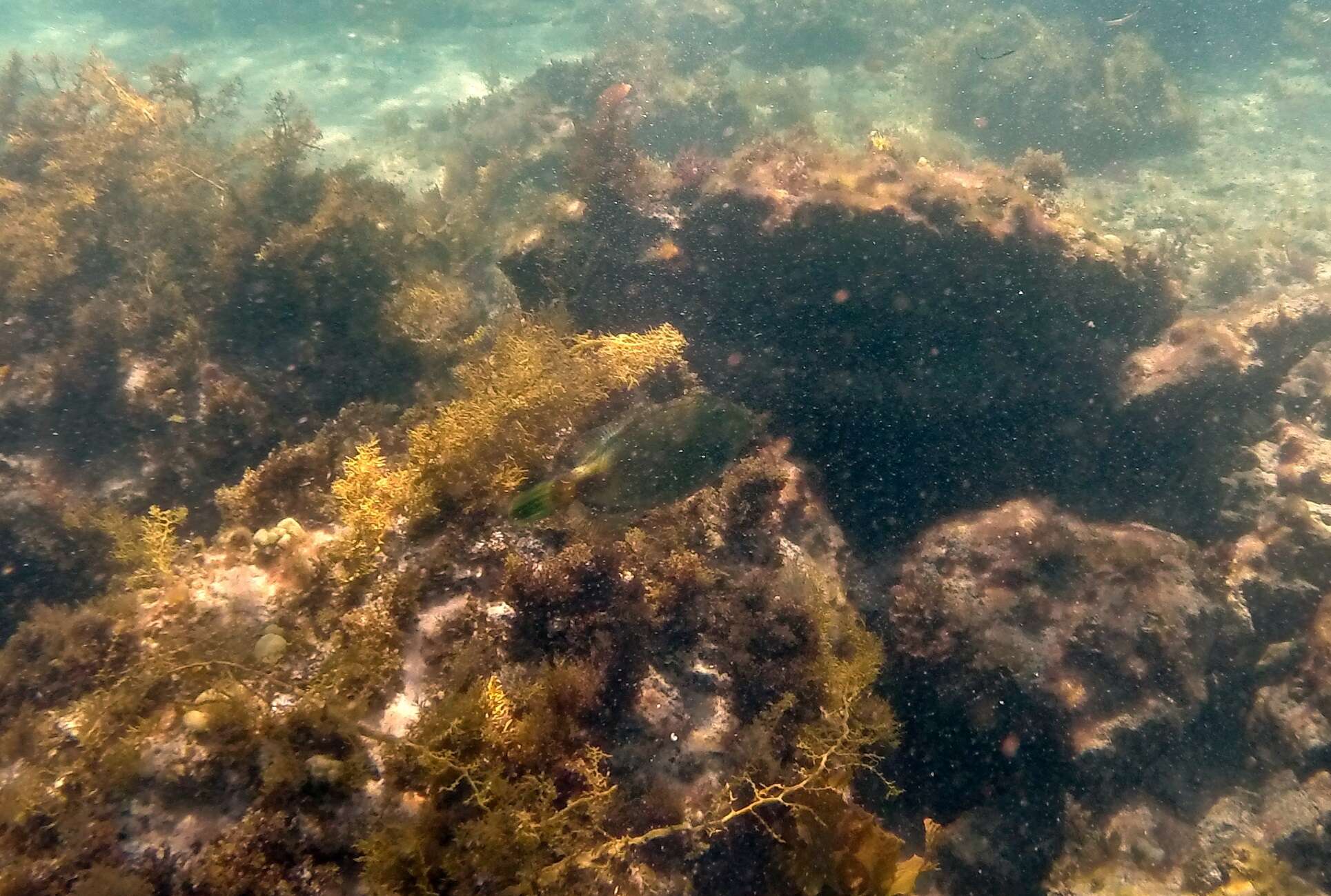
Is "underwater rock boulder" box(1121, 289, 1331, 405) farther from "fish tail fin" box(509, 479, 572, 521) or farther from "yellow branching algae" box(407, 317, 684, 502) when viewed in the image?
"fish tail fin" box(509, 479, 572, 521)

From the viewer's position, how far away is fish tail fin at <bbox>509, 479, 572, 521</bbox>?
354 cm

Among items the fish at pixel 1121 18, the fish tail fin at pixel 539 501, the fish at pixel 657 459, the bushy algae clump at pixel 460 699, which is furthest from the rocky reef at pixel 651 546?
the fish at pixel 1121 18

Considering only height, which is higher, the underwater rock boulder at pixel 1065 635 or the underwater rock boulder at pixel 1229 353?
the underwater rock boulder at pixel 1229 353

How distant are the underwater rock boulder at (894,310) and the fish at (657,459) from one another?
6.32ft

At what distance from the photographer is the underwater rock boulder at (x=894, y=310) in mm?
6012

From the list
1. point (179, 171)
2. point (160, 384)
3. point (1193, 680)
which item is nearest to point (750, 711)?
point (1193, 680)

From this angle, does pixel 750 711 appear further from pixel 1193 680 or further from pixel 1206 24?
pixel 1206 24

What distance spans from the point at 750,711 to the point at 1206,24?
2590 cm

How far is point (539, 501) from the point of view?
11.7ft

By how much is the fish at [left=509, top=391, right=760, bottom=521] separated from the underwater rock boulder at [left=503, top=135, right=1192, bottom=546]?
1.93 metres

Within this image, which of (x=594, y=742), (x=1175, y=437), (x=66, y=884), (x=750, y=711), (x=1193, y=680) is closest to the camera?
(x=66, y=884)

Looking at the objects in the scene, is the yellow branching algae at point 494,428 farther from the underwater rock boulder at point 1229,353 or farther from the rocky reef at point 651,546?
the underwater rock boulder at point 1229,353

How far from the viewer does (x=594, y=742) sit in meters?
3.63

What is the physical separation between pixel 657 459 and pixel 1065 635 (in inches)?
140
